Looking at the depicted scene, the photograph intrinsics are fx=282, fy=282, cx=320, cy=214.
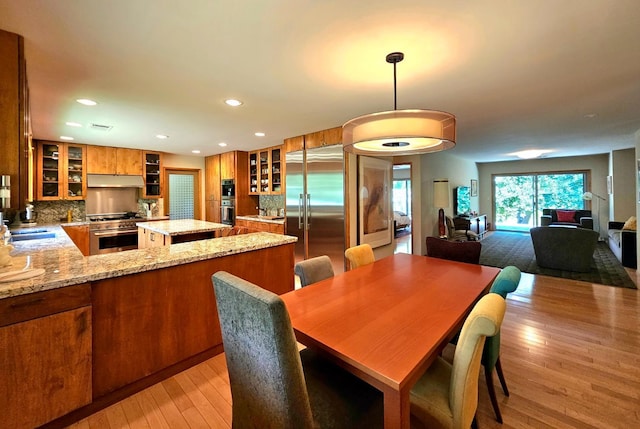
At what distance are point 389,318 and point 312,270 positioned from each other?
2.62ft

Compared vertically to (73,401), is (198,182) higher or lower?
higher

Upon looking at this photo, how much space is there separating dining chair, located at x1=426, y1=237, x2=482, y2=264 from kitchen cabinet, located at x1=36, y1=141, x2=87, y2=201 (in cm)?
608

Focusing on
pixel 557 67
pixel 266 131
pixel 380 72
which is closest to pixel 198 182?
pixel 266 131

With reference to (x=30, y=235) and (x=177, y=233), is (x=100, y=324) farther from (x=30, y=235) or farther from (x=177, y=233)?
(x=30, y=235)

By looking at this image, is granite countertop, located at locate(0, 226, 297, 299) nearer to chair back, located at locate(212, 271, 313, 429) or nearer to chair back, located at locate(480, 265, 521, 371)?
chair back, located at locate(212, 271, 313, 429)

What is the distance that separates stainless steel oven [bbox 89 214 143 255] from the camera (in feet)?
15.9

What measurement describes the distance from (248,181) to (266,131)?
227 cm

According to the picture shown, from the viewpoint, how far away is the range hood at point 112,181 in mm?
5340

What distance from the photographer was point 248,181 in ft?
20.8

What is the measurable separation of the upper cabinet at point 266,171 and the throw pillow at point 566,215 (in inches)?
317

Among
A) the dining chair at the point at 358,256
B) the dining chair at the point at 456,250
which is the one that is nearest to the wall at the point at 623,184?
the dining chair at the point at 456,250

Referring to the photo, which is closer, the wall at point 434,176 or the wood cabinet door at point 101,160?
the wood cabinet door at point 101,160

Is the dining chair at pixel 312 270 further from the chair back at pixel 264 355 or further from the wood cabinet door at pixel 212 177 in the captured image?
the wood cabinet door at pixel 212 177

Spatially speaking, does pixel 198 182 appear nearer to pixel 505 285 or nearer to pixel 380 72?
pixel 380 72
